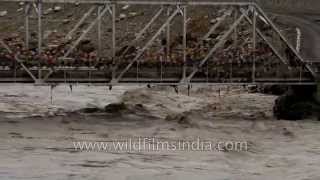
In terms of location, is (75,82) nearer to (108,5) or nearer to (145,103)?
(108,5)

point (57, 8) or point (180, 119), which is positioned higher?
point (57, 8)

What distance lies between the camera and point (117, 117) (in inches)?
1309

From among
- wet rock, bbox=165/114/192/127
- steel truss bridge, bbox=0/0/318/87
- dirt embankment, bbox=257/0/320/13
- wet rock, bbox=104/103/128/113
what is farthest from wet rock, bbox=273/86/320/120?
dirt embankment, bbox=257/0/320/13

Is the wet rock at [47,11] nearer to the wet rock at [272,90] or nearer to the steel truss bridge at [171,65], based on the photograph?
the wet rock at [272,90]

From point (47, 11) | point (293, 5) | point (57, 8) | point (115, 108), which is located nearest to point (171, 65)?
point (115, 108)

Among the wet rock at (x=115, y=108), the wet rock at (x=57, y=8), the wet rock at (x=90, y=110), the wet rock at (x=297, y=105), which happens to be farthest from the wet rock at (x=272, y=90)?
the wet rock at (x=57, y=8)

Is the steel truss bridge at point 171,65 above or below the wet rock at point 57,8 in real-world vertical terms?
below

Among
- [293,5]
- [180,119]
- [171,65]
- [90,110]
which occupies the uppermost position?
[293,5]

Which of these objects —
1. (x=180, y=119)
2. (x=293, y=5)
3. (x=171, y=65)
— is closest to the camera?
(x=171, y=65)

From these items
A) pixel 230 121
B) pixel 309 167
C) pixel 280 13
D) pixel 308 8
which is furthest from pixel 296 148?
pixel 308 8

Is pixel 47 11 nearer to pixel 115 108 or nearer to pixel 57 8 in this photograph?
pixel 57 8

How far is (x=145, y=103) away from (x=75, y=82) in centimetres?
864

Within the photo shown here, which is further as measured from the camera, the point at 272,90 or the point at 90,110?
the point at 272,90

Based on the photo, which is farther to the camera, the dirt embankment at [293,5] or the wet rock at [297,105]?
the dirt embankment at [293,5]
